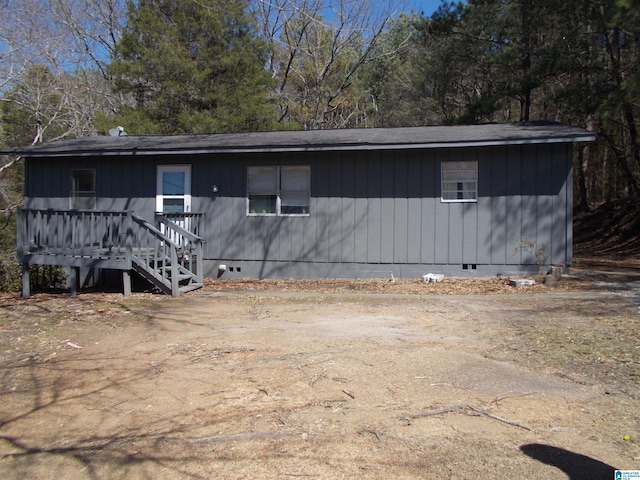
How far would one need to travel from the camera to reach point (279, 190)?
11.6 metres

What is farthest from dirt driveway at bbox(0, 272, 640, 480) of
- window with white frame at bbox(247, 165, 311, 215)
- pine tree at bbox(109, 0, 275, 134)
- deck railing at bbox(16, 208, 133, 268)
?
pine tree at bbox(109, 0, 275, 134)

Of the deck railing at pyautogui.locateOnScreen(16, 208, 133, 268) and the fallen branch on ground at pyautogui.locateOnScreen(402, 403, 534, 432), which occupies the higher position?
the deck railing at pyautogui.locateOnScreen(16, 208, 133, 268)

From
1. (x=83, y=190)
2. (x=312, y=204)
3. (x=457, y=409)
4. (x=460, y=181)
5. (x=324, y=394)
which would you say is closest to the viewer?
(x=457, y=409)

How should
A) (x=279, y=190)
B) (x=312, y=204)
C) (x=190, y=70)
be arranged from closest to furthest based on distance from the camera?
(x=312, y=204), (x=279, y=190), (x=190, y=70)

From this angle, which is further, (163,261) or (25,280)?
(25,280)

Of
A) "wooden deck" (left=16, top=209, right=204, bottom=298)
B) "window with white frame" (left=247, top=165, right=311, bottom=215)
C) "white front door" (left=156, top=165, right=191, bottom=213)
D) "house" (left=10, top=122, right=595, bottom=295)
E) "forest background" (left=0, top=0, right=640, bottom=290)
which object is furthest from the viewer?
"forest background" (left=0, top=0, right=640, bottom=290)

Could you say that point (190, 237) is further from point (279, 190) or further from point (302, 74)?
point (302, 74)

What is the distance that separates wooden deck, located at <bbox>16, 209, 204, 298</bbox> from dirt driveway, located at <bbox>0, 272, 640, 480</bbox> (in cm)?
182

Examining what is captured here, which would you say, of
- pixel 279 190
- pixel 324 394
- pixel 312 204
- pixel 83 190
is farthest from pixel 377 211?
pixel 324 394

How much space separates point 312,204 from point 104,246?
4225 mm

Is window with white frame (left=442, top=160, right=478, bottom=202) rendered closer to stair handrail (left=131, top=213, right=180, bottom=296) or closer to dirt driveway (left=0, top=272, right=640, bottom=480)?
dirt driveway (left=0, top=272, right=640, bottom=480)

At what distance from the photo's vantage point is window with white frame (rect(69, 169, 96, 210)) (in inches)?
494

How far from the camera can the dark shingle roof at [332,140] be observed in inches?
402

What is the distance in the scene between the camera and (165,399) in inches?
167
